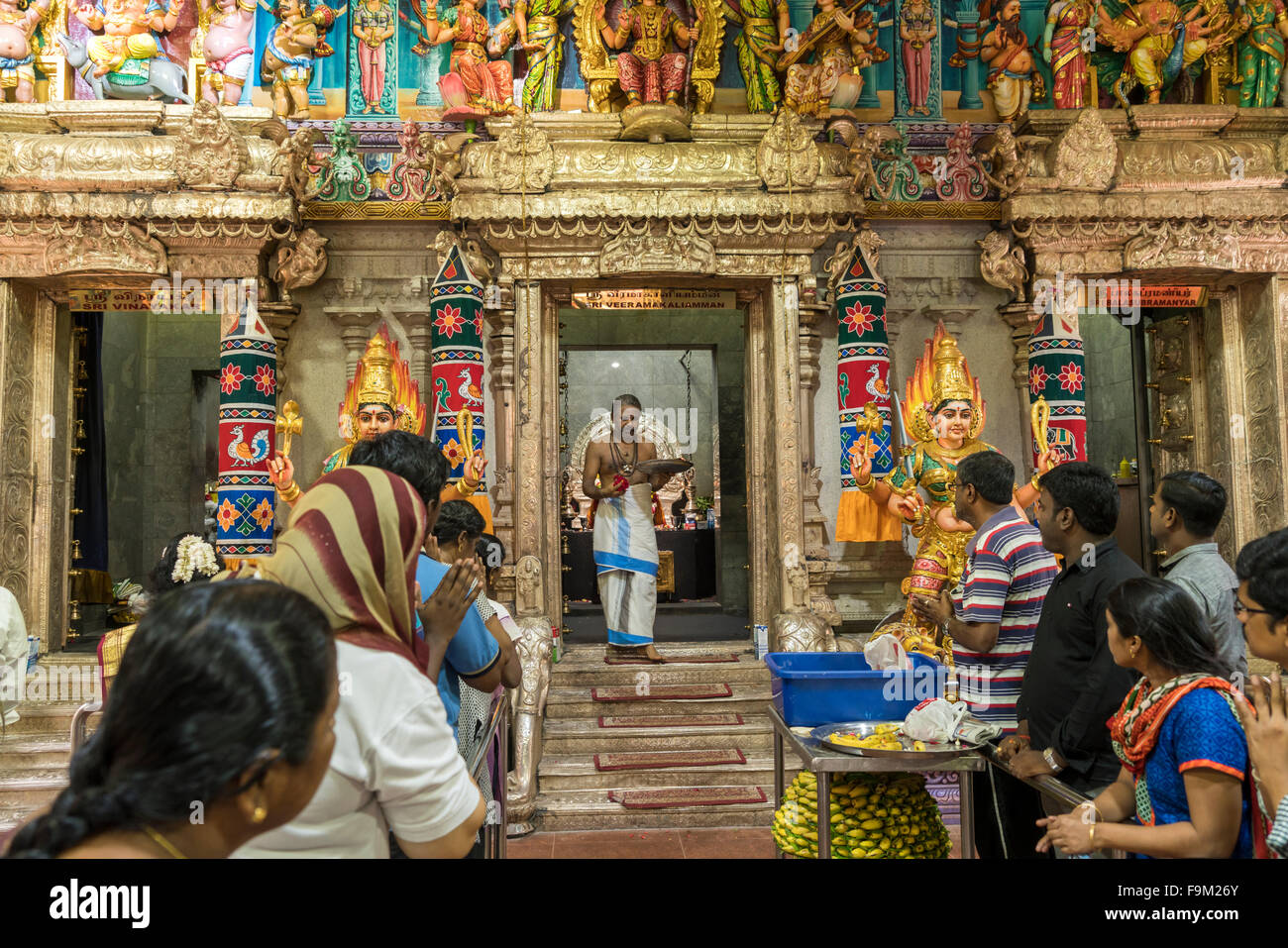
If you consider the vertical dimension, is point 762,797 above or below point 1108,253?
below

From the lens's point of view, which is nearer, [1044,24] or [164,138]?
[164,138]

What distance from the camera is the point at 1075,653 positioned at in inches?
116

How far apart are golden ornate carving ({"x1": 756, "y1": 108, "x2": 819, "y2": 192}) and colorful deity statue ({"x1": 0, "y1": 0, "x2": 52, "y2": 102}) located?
5772 mm

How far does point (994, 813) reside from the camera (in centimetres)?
328

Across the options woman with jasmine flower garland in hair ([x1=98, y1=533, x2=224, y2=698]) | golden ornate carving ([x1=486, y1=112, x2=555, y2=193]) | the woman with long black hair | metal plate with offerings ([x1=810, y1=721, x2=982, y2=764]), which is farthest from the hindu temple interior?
the woman with long black hair

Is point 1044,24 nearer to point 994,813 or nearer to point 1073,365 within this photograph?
point 1073,365

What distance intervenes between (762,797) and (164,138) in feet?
21.0

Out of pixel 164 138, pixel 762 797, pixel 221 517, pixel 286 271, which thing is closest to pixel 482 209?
Result: pixel 286 271

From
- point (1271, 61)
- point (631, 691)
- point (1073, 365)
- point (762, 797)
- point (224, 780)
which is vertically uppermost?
point (1271, 61)

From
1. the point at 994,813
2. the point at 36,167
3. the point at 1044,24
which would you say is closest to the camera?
the point at 994,813

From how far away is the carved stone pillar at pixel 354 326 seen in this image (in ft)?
24.8

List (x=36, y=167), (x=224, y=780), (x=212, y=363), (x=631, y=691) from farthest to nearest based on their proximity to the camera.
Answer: (x=212, y=363) → (x=36, y=167) → (x=631, y=691) → (x=224, y=780)

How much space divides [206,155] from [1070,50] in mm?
6926

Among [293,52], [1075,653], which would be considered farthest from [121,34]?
[1075,653]
